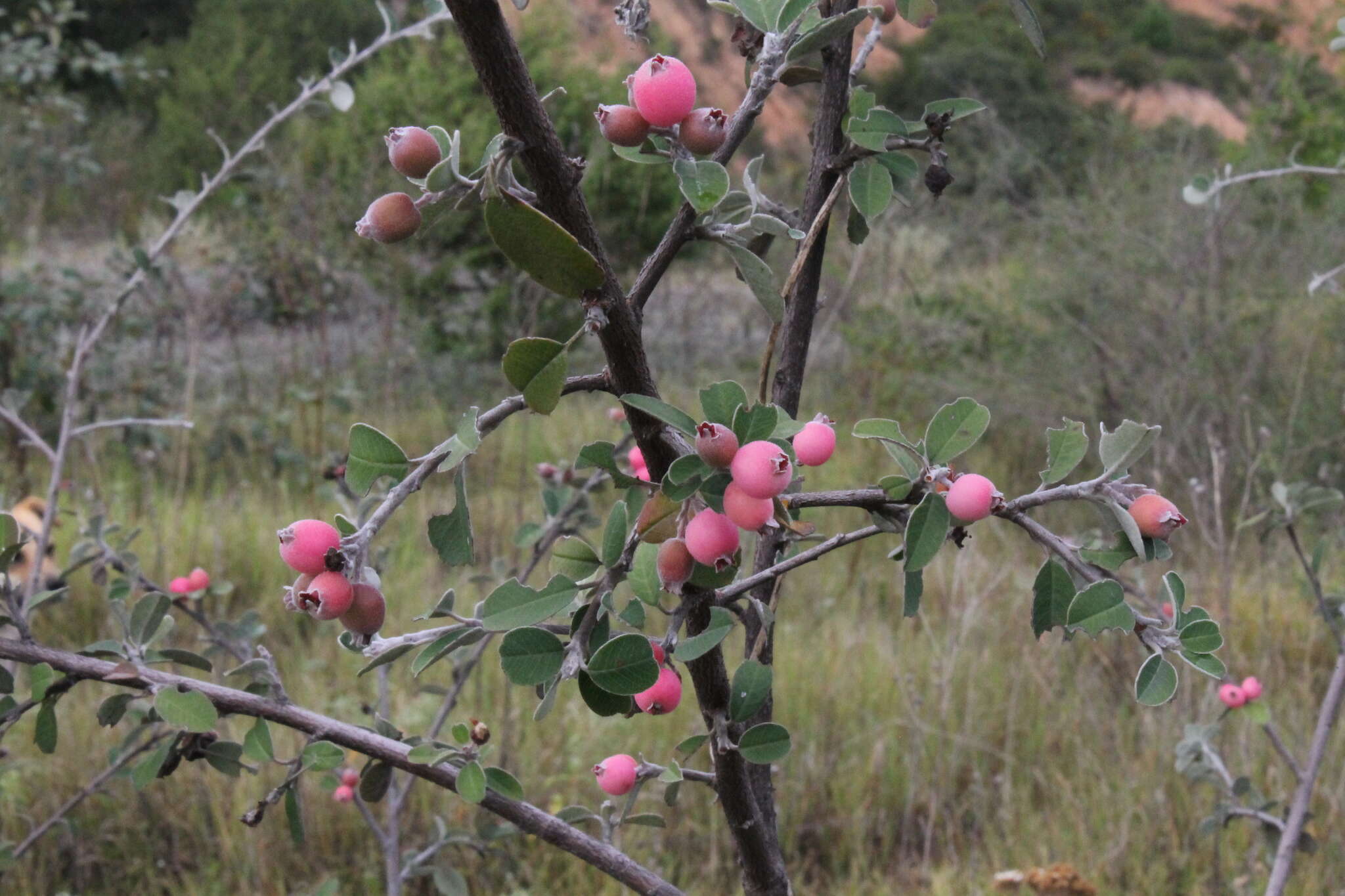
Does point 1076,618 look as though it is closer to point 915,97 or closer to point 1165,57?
point 915,97

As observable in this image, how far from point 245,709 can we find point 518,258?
1.46ft

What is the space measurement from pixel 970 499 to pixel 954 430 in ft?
0.21

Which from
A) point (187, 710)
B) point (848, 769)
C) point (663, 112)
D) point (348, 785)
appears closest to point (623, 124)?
point (663, 112)

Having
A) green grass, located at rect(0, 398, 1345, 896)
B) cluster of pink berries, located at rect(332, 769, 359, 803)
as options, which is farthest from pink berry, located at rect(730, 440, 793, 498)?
green grass, located at rect(0, 398, 1345, 896)

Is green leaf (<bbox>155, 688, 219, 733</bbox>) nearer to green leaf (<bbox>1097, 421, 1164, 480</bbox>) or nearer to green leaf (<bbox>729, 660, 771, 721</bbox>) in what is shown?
green leaf (<bbox>729, 660, 771, 721</bbox>)

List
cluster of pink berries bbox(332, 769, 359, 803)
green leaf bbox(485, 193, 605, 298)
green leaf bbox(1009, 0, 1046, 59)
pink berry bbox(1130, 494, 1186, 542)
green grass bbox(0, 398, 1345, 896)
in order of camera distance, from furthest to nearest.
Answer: green grass bbox(0, 398, 1345, 896) < cluster of pink berries bbox(332, 769, 359, 803) < green leaf bbox(1009, 0, 1046, 59) < pink berry bbox(1130, 494, 1186, 542) < green leaf bbox(485, 193, 605, 298)

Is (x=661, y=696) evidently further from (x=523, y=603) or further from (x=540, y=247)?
(x=540, y=247)

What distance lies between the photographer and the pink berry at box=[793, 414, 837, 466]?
0.51m

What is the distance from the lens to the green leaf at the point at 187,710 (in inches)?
26.0

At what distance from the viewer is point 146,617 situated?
2.53 feet

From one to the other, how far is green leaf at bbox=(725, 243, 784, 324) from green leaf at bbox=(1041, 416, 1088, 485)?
0.47 ft

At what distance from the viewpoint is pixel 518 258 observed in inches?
15.0

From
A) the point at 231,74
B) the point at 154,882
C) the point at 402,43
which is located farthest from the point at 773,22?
the point at 231,74

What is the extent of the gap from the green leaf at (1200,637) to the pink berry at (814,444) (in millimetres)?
181
